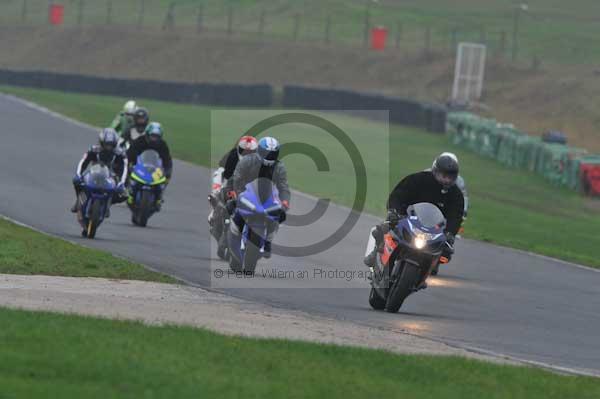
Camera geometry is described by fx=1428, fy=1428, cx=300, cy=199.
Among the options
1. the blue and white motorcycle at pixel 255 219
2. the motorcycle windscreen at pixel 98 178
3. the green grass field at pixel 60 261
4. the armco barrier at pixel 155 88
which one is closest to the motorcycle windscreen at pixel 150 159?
the motorcycle windscreen at pixel 98 178

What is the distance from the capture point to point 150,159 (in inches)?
903

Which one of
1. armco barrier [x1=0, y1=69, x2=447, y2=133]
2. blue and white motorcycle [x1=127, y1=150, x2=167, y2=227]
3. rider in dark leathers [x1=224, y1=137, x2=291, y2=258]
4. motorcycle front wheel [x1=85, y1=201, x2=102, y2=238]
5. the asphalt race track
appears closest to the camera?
the asphalt race track

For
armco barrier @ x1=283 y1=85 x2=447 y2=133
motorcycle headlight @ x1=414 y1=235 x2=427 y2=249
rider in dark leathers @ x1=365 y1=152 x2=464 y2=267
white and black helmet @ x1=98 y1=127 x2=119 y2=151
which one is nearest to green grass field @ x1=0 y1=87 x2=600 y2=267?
armco barrier @ x1=283 y1=85 x2=447 y2=133

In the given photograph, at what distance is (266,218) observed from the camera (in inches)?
658

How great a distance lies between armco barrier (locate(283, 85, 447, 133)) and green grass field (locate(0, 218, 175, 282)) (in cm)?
3501

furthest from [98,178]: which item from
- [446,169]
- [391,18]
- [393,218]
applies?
[391,18]

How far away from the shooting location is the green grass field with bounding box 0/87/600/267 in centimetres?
2748

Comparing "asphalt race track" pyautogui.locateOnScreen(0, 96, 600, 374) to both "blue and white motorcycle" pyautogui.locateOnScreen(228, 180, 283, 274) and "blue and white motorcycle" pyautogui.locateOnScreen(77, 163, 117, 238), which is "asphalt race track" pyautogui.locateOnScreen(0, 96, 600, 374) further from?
"blue and white motorcycle" pyautogui.locateOnScreen(228, 180, 283, 274)

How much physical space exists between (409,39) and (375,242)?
61126mm

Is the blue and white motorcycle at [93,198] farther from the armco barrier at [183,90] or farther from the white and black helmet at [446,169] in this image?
the armco barrier at [183,90]

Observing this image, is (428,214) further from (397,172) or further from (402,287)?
(397,172)

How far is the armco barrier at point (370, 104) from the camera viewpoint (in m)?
52.5

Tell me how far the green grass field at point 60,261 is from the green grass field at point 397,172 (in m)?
8.90

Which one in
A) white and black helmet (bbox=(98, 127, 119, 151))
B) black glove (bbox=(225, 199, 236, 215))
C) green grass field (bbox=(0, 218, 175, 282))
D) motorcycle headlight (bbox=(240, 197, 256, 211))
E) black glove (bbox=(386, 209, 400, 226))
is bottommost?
green grass field (bbox=(0, 218, 175, 282))
